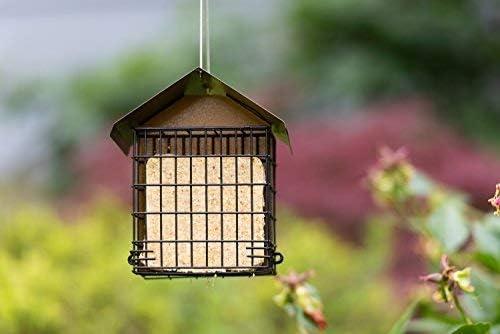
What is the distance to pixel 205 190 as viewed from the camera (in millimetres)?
2686

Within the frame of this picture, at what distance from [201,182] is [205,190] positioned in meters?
0.06

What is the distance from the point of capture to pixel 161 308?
15.6 feet

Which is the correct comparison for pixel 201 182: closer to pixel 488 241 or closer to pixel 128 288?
pixel 488 241

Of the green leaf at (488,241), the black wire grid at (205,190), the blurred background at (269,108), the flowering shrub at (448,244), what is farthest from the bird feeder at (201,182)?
the blurred background at (269,108)

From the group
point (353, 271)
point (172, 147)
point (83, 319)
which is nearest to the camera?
point (172, 147)

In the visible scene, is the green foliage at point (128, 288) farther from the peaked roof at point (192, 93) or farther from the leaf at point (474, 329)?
the leaf at point (474, 329)

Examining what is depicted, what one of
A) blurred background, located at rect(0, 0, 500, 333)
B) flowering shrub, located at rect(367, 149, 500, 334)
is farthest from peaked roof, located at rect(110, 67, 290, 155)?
blurred background, located at rect(0, 0, 500, 333)

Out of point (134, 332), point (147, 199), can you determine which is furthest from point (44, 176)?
point (147, 199)

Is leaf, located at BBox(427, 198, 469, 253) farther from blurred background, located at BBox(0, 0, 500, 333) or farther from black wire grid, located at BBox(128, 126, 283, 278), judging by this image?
blurred background, located at BBox(0, 0, 500, 333)

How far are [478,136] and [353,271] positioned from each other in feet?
17.5

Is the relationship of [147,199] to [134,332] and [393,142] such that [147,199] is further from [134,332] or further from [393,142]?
[393,142]

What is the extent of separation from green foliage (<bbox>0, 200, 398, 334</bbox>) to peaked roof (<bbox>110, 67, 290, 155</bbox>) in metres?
1.78

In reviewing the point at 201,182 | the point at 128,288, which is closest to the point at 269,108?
the point at 128,288

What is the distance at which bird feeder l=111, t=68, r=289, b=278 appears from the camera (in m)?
2.66
